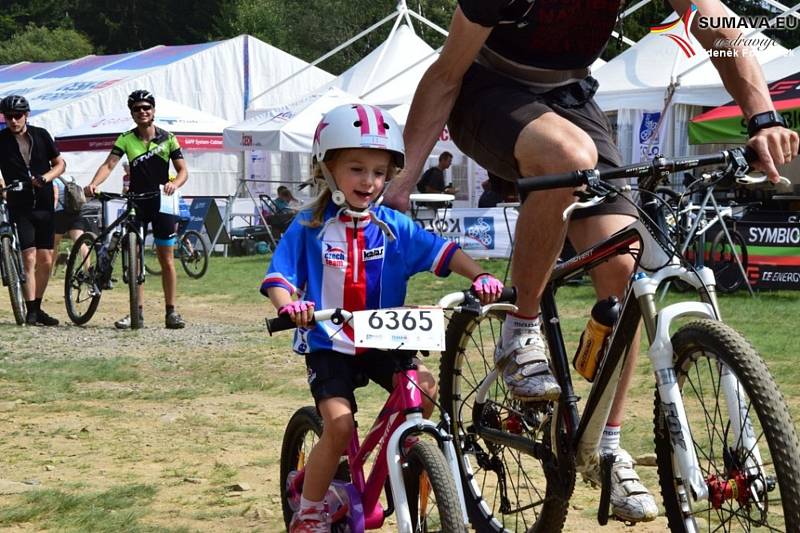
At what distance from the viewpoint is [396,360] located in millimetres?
3703

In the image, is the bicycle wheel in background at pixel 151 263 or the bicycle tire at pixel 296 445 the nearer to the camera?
the bicycle tire at pixel 296 445

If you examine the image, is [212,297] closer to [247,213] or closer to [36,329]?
[36,329]

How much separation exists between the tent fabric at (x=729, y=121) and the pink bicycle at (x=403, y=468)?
453 inches

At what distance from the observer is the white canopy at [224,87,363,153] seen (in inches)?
872

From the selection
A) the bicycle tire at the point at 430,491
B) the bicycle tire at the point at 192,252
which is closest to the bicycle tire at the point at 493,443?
the bicycle tire at the point at 430,491

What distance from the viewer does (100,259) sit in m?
11.7

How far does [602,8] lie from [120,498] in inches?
105

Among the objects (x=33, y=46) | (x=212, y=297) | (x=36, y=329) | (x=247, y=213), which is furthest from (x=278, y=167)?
(x=33, y=46)

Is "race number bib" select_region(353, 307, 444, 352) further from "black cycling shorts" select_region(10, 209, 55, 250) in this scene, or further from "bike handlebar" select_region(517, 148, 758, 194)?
"black cycling shorts" select_region(10, 209, 55, 250)

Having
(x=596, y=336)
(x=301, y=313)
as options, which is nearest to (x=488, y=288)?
(x=596, y=336)

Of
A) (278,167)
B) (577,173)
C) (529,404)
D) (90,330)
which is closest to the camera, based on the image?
(577,173)

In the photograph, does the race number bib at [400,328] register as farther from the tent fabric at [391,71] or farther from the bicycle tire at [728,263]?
the tent fabric at [391,71]

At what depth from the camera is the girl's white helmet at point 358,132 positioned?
12.3ft

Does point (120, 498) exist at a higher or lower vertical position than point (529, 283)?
lower
